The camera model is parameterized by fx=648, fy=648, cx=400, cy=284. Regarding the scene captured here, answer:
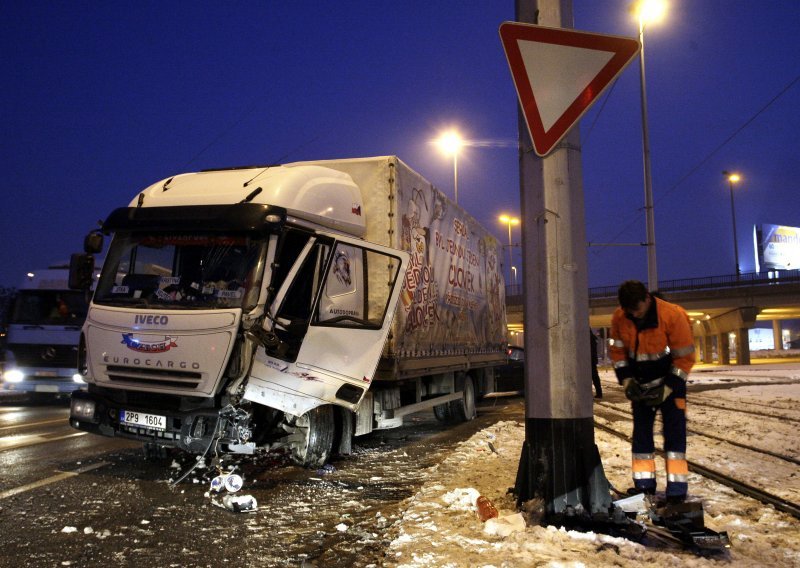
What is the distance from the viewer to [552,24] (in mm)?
4605

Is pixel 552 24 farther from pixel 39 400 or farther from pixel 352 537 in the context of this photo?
pixel 39 400

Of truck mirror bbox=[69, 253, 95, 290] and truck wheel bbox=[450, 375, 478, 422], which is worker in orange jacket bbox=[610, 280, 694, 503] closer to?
truck mirror bbox=[69, 253, 95, 290]

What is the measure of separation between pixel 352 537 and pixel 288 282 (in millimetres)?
2486

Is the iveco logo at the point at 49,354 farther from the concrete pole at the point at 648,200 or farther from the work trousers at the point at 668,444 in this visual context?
the concrete pole at the point at 648,200

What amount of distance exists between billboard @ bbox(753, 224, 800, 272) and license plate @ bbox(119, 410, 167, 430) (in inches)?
2259

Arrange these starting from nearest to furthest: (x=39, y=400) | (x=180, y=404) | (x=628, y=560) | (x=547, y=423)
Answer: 1. (x=628, y=560)
2. (x=547, y=423)
3. (x=180, y=404)
4. (x=39, y=400)

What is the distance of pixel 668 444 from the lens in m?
4.75

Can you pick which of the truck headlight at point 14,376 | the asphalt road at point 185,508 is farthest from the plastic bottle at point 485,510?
the truck headlight at point 14,376

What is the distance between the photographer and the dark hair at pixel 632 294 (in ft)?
16.0

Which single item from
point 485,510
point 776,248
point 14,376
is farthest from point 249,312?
point 776,248

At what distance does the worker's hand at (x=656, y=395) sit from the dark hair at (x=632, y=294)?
62cm

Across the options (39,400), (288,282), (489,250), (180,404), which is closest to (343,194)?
(288,282)

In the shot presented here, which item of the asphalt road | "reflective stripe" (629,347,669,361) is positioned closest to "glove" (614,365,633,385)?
"reflective stripe" (629,347,669,361)

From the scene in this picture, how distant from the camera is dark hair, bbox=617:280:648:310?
16.0ft
